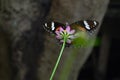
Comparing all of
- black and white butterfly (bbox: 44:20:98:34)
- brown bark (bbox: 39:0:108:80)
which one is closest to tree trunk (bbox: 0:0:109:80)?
brown bark (bbox: 39:0:108:80)

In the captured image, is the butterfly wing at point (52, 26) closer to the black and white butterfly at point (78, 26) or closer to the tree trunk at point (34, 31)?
the black and white butterfly at point (78, 26)

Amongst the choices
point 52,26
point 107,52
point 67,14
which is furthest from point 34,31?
point 107,52

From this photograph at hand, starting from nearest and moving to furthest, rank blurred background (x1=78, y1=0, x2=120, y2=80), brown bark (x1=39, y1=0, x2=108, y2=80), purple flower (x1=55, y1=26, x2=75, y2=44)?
purple flower (x1=55, y1=26, x2=75, y2=44) < brown bark (x1=39, y1=0, x2=108, y2=80) < blurred background (x1=78, y1=0, x2=120, y2=80)

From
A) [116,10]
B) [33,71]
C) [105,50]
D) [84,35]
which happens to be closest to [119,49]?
[105,50]

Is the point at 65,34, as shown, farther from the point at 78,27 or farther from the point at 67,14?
the point at 67,14

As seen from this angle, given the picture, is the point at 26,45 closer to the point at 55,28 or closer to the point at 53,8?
the point at 53,8

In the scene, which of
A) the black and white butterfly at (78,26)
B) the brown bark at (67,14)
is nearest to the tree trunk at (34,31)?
the brown bark at (67,14)

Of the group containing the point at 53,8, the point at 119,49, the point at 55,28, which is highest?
the point at 53,8

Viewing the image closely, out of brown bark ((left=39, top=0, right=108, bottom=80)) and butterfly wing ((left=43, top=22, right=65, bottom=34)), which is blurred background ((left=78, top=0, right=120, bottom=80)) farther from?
butterfly wing ((left=43, top=22, right=65, bottom=34))
